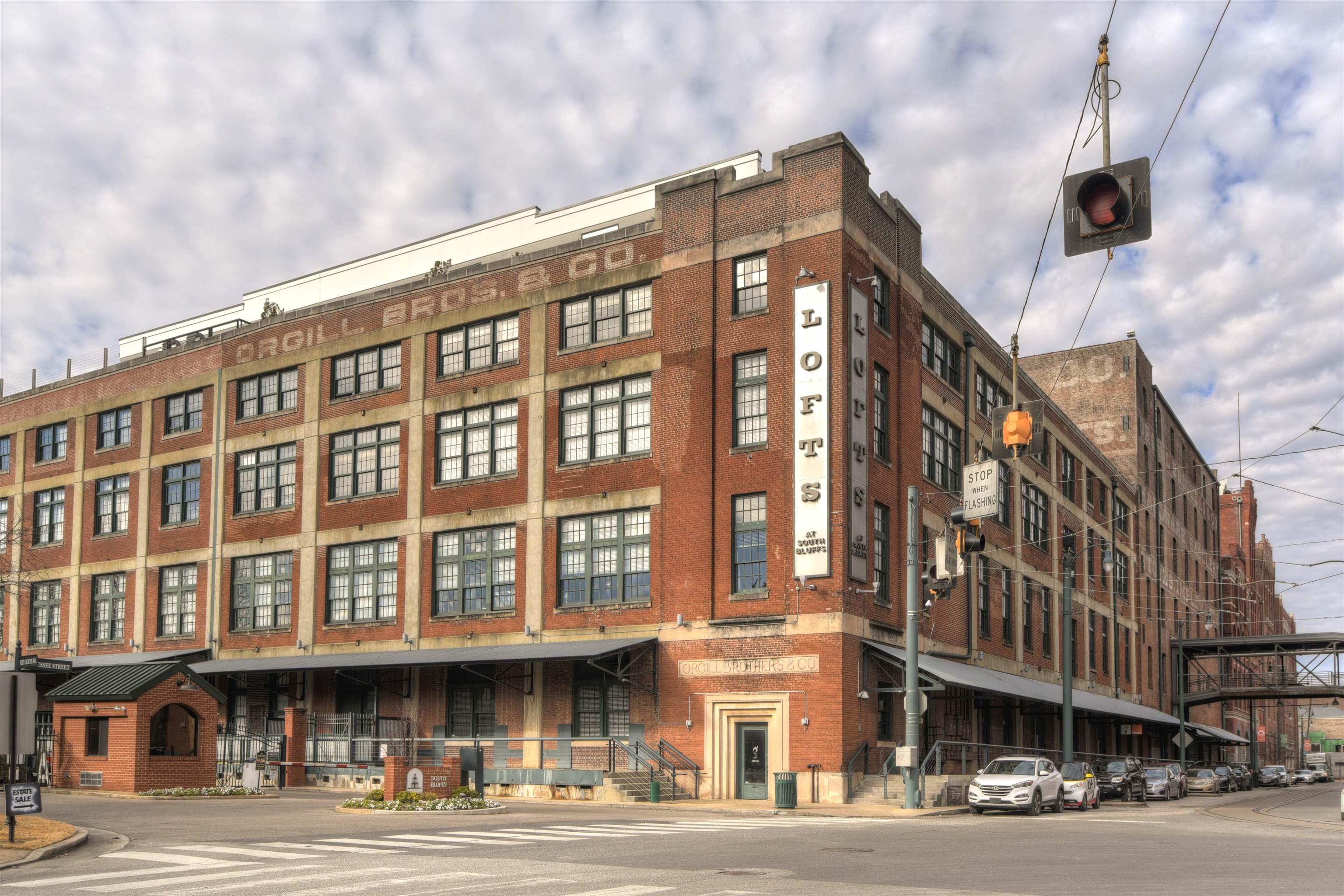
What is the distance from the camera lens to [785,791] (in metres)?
A: 32.7

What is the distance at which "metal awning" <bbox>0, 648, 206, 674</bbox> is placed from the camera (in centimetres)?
4900

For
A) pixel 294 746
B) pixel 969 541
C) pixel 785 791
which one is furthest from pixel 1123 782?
pixel 294 746

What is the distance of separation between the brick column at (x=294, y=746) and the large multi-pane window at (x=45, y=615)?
19241mm

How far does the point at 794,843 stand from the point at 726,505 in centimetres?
1763

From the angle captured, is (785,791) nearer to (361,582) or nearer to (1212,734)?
(361,582)

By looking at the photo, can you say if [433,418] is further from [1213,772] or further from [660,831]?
[1213,772]

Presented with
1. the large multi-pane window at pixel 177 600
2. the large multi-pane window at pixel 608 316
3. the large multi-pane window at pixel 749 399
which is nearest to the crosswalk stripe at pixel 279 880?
the large multi-pane window at pixel 749 399

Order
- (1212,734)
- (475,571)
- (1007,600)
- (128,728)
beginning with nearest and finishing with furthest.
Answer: (128,728) → (475,571) → (1007,600) → (1212,734)

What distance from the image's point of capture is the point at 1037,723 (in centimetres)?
5534

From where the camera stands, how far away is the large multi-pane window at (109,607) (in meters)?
53.1

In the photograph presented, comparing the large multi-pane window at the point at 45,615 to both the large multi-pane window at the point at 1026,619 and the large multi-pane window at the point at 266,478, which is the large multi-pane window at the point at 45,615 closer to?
the large multi-pane window at the point at 266,478

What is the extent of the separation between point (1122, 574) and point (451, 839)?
58956 mm

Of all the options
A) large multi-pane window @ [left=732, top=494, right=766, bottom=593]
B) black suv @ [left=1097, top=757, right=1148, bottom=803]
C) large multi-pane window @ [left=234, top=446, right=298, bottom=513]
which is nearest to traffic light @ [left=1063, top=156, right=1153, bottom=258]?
large multi-pane window @ [left=732, top=494, right=766, bottom=593]

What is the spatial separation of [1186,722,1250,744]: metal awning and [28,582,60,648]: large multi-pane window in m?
59.8
